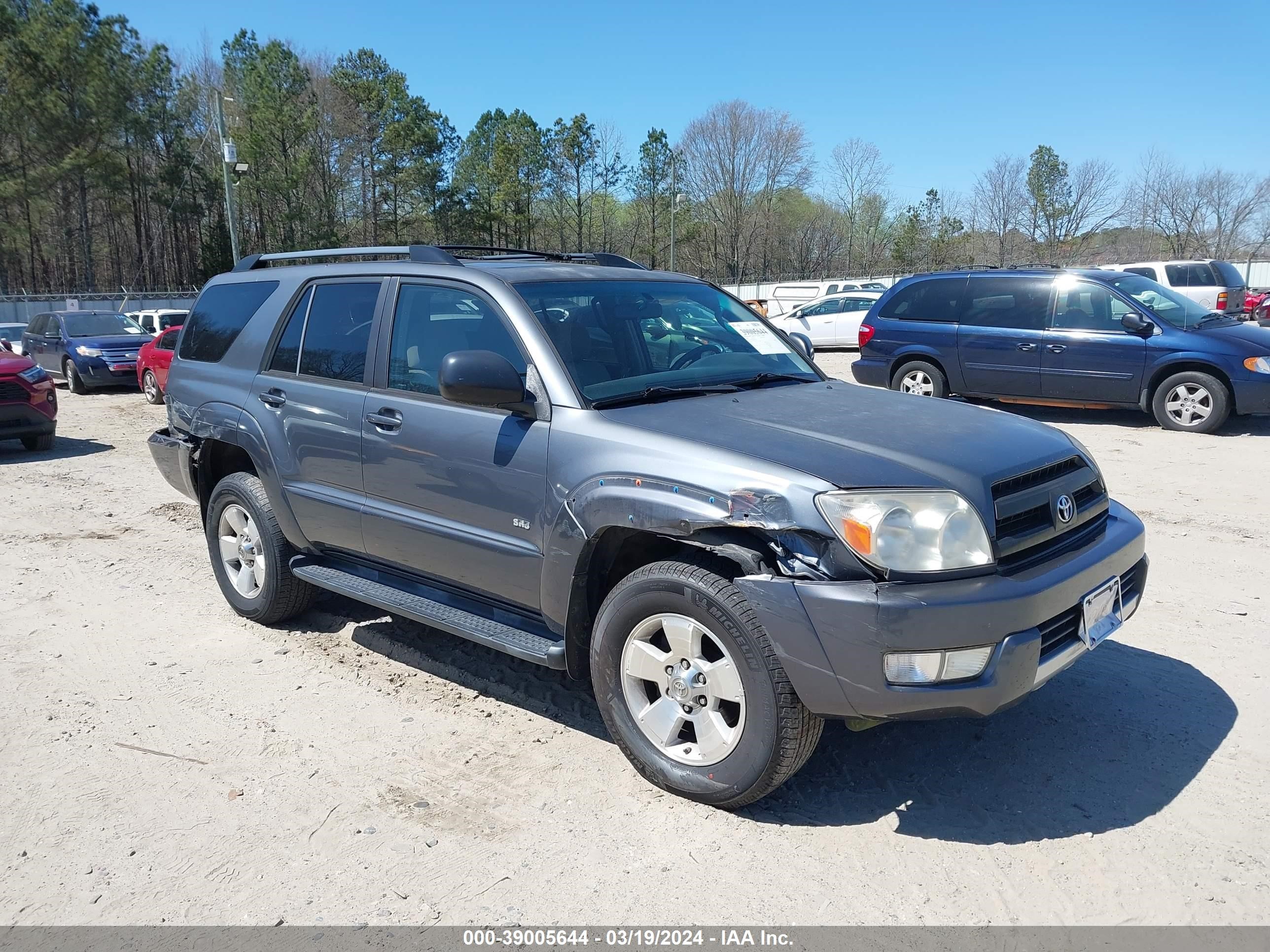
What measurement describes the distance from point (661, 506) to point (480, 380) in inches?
35.2

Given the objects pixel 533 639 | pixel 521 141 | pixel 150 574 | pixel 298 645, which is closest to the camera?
pixel 533 639

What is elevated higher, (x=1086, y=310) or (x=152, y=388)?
(x=1086, y=310)

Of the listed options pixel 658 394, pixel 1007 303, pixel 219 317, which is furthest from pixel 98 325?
pixel 658 394

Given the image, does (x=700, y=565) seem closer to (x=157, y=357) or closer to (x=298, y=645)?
(x=298, y=645)

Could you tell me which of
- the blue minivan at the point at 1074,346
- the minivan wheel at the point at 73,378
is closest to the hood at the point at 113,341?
the minivan wheel at the point at 73,378

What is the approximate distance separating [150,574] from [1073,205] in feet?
187

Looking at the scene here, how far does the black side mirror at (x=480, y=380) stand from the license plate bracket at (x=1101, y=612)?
7.28 feet

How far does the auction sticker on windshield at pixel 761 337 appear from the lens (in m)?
4.48

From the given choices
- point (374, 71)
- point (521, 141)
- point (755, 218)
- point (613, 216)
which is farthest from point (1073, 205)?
point (374, 71)

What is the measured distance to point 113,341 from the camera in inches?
702

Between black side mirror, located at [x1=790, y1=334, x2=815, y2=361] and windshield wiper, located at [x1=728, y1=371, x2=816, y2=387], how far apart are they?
0.39m

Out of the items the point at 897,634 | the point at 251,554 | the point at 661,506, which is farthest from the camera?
the point at 251,554

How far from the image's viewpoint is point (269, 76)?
48.7m

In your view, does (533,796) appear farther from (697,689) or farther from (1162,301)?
(1162,301)
